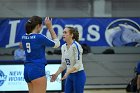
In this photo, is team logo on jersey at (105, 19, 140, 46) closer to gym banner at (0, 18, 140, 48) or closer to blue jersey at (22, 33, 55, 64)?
gym banner at (0, 18, 140, 48)

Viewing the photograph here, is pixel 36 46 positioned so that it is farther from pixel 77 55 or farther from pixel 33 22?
pixel 77 55

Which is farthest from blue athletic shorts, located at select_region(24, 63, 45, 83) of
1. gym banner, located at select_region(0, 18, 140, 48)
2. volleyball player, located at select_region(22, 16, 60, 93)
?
gym banner, located at select_region(0, 18, 140, 48)

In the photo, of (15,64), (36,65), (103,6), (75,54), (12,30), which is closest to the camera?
(36,65)

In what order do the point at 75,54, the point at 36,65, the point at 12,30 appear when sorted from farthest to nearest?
the point at 12,30
the point at 75,54
the point at 36,65

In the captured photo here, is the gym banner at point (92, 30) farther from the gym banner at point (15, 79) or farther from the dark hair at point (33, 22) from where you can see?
the dark hair at point (33, 22)

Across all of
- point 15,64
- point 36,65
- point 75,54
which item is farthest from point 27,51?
point 15,64

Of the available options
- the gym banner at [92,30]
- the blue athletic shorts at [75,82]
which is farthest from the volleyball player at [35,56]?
the gym banner at [92,30]

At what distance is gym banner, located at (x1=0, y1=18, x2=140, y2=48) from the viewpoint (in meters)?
13.9

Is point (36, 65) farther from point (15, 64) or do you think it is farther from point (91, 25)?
point (91, 25)

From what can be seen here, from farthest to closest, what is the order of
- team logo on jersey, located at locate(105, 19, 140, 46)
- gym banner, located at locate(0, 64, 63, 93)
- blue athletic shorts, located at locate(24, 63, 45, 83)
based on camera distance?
team logo on jersey, located at locate(105, 19, 140, 46), gym banner, located at locate(0, 64, 63, 93), blue athletic shorts, located at locate(24, 63, 45, 83)

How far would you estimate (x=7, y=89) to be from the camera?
418 inches

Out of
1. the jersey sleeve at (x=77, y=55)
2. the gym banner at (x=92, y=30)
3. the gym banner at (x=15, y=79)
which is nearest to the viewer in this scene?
the jersey sleeve at (x=77, y=55)

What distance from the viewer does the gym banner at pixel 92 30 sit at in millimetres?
13867

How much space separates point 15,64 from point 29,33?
5287 mm
